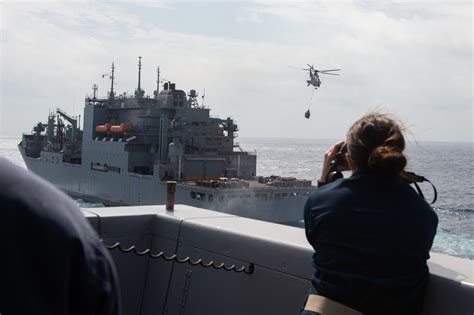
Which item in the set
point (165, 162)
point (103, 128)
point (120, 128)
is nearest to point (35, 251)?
point (165, 162)

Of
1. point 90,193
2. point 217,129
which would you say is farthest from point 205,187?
point 90,193

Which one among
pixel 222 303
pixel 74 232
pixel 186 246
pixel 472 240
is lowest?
pixel 472 240

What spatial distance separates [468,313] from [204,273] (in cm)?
173

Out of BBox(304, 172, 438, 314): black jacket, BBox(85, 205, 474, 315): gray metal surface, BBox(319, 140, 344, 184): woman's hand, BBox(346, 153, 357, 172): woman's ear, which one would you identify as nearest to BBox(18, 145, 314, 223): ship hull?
BBox(85, 205, 474, 315): gray metal surface

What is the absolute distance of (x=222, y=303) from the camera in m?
3.38

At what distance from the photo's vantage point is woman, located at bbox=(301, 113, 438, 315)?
210 centimetres

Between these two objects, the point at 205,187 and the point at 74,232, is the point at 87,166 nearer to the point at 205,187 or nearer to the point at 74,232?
the point at 205,187

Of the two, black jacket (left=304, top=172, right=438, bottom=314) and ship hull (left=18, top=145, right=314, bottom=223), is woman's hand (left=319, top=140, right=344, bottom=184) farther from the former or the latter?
ship hull (left=18, top=145, right=314, bottom=223)

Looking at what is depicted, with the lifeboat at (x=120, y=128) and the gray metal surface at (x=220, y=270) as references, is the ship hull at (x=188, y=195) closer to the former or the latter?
the lifeboat at (x=120, y=128)

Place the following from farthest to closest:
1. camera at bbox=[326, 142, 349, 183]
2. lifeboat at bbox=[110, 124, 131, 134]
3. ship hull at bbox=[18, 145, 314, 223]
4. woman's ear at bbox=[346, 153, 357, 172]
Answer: lifeboat at bbox=[110, 124, 131, 134]
ship hull at bbox=[18, 145, 314, 223]
camera at bbox=[326, 142, 349, 183]
woman's ear at bbox=[346, 153, 357, 172]

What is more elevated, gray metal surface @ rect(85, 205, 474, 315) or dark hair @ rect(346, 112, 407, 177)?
dark hair @ rect(346, 112, 407, 177)

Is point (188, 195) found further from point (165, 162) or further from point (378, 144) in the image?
point (378, 144)

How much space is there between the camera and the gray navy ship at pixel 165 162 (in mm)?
32750

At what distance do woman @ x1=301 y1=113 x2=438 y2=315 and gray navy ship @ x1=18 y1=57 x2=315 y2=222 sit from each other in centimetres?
2811
